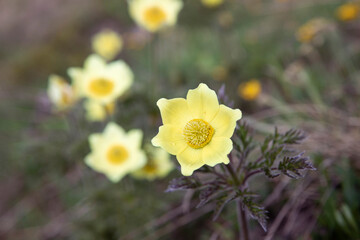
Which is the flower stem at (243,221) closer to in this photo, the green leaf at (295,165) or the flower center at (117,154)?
the green leaf at (295,165)

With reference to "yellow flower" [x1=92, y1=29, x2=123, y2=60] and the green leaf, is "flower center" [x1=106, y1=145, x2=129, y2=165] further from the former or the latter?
"yellow flower" [x1=92, y1=29, x2=123, y2=60]

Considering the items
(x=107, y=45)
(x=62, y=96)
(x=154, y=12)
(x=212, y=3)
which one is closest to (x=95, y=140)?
(x=62, y=96)

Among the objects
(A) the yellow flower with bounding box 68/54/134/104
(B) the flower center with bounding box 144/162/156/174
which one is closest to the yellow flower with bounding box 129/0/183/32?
(A) the yellow flower with bounding box 68/54/134/104

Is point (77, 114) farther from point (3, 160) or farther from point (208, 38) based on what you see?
point (208, 38)

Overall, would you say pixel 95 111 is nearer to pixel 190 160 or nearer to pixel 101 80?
pixel 101 80

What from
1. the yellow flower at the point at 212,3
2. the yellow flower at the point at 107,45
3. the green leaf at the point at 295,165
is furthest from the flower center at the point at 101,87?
the yellow flower at the point at 107,45

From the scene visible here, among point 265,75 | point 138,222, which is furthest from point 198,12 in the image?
point 138,222

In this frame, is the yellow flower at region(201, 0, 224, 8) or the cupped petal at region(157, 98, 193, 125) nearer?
the cupped petal at region(157, 98, 193, 125)
